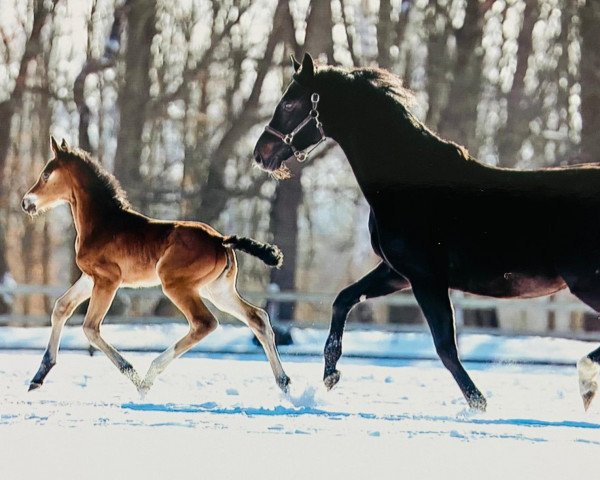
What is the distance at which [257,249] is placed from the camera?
6.80 m

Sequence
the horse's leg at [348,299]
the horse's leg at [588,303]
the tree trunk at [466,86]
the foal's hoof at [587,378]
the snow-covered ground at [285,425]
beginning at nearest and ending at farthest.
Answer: the snow-covered ground at [285,425] → the horse's leg at [588,303] → the foal's hoof at [587,378] → the horse's leg at [348,299] → the tree trunk at [466,86]

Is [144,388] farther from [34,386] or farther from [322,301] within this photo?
[322,301]

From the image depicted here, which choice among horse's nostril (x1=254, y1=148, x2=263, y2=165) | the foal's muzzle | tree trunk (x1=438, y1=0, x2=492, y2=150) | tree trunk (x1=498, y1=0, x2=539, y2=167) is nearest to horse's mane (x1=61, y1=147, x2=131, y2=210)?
the foal's muzzle

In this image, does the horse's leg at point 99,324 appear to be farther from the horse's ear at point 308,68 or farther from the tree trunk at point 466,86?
the tree trunk at point 466,86

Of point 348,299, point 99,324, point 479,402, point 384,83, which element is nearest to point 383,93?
point 384,83

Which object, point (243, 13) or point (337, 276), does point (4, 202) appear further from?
point (337, 276)

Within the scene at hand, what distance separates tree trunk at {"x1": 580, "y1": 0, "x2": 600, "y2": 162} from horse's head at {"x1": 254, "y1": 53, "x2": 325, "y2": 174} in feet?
16.4

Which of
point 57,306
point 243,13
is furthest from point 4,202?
point 57,306

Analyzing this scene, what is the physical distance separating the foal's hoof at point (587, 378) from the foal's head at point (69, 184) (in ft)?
10.7

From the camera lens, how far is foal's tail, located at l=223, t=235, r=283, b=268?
6789 millimetres

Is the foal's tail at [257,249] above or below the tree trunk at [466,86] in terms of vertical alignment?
below

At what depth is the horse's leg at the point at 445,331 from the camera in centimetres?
598

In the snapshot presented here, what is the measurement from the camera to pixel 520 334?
35.8ft

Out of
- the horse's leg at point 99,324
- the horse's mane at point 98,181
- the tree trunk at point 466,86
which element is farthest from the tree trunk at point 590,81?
the horse's leg at point 99,324
